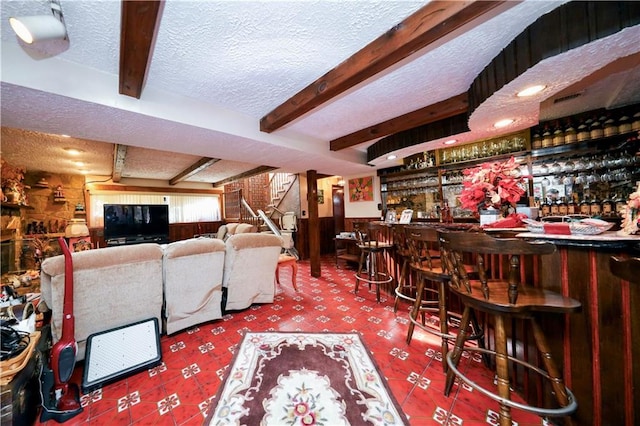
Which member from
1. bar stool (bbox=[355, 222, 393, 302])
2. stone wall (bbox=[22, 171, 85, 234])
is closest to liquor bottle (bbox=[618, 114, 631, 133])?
bar stool (bbox=[355, 222, 393, 302])

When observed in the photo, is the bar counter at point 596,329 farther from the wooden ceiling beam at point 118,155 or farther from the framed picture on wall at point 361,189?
the wooden ceiling beam at point 118,155

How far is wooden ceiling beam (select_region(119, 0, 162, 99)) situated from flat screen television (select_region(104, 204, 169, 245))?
522 cm

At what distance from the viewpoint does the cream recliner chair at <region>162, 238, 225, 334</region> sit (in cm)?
208

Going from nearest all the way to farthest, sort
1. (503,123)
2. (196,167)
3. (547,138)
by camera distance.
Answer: (503,123) → (547,138) → (196,167)

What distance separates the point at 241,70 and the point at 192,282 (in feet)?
6.64

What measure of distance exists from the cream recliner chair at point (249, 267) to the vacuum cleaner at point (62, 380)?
124 centimetres

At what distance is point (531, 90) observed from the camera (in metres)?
1.66

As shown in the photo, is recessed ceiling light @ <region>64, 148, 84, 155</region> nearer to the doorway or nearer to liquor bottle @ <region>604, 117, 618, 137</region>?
the doorway

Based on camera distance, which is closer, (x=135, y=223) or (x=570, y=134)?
(x=570, y=134)

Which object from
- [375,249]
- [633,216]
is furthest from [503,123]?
[375,249]

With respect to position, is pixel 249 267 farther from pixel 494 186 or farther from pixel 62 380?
pixel 494 186

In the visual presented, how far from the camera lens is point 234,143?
8.66ft

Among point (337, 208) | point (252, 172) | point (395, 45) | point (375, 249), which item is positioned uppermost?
point (252, 172)

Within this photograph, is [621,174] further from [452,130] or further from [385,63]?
[385,63]
